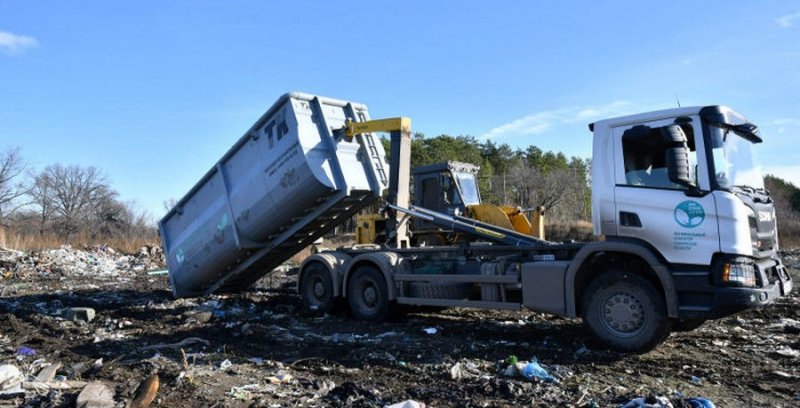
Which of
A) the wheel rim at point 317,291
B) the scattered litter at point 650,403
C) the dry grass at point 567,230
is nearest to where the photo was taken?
the scattered litter at point 650,403

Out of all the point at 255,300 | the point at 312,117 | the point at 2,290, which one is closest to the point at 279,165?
the point at 312,117

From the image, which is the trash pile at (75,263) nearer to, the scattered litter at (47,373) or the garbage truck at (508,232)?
the garbage truck at (508,232)

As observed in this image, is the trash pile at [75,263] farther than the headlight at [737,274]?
Yes

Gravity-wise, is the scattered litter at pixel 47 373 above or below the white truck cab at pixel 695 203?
below

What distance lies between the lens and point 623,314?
6.34m

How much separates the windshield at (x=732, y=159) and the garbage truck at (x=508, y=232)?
21mm

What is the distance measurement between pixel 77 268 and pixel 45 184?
3792 centimetres

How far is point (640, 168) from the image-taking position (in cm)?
643

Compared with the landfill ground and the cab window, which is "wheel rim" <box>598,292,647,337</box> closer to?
the landfill ground

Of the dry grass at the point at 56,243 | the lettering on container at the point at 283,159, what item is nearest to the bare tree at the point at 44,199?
the dry grass at the point at 56,243

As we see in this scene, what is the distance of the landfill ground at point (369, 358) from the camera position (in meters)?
4.84

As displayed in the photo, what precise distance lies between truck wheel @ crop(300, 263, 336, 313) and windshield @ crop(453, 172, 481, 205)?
13.0ft

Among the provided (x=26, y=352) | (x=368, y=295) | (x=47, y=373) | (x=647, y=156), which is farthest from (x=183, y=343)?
(x=647, y=156)

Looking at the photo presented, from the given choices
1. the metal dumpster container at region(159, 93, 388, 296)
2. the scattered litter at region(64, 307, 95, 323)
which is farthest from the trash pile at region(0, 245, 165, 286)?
the scattered litter at region(64, 307, 95, 323)
